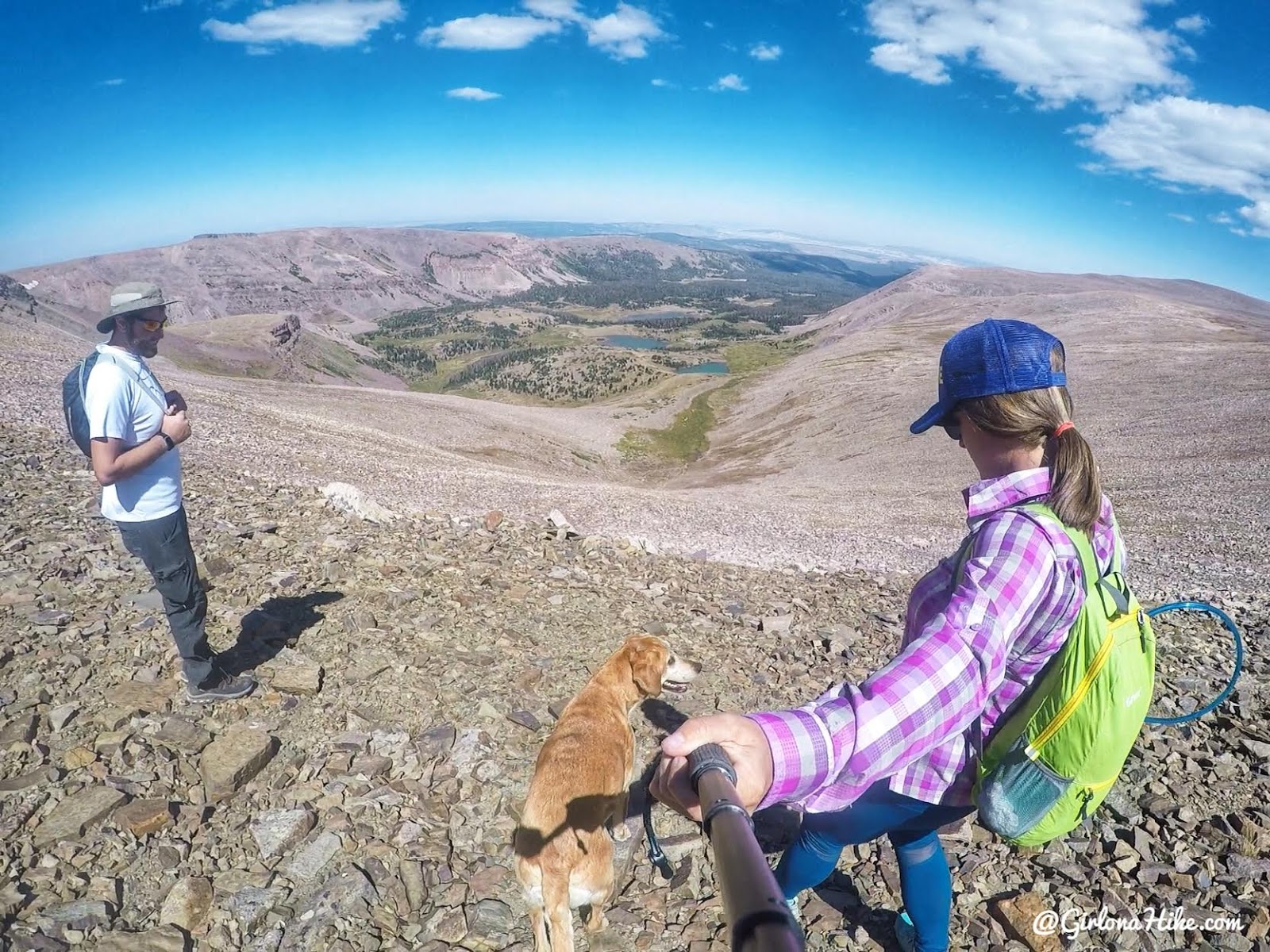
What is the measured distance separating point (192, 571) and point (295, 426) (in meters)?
23.0

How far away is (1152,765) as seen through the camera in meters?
6.06

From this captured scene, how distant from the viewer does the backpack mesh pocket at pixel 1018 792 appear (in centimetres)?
248

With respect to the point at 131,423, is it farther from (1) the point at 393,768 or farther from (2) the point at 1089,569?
(2) the point at 1089,569

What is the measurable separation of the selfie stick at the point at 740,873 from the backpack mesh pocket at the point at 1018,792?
136 centimetres

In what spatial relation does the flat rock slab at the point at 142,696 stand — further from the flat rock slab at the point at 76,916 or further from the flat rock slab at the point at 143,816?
the flat rock slab at the point at 76,916

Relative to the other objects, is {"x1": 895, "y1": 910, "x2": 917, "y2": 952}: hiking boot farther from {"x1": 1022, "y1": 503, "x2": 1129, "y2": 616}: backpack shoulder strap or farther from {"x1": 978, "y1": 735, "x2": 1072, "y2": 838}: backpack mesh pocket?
{"x1": 1022, "y1": 503, "x2": 1129, "y2": 616}: backpack shoulder strap

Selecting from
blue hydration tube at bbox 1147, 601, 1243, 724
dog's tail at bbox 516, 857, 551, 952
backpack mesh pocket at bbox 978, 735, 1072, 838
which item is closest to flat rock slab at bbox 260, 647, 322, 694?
dog's tail at bbox 516, 857, 551, 952

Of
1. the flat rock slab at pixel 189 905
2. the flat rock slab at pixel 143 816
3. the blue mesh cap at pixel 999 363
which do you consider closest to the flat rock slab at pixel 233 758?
the flat rock slab at pixel 143 816

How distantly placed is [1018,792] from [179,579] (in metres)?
6.48

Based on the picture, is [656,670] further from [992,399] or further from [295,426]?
[295,426]

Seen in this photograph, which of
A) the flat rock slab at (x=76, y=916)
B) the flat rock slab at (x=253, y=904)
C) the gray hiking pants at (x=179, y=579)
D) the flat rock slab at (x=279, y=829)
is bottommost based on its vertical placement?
the flat rock slab at (x=253, y=904)

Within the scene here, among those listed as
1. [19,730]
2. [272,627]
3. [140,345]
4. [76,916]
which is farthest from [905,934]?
[140,345]

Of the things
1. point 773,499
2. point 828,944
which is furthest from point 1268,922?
point 773,499

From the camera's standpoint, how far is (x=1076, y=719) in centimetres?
235
